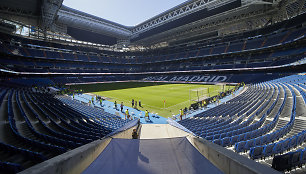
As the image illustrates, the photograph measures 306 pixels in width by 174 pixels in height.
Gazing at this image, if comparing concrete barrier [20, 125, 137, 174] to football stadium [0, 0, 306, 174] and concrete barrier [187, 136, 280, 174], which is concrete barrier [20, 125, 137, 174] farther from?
concrete barrier [187, 136, 280, 174]

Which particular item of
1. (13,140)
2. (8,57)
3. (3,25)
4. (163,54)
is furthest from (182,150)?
(163,54)

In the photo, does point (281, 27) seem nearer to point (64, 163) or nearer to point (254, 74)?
point (254, 74)

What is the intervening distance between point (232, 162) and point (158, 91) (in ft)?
102

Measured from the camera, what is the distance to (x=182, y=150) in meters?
3.61

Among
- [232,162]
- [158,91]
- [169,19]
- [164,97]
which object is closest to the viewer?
[232,162]

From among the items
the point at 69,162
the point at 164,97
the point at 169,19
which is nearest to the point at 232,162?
the point at 69,162

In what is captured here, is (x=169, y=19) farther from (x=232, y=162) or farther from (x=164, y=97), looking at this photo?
(x=232, y=162)

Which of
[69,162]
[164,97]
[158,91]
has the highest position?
[158,91]

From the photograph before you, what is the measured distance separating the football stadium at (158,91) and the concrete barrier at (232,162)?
0.02 m

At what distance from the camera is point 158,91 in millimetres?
33812

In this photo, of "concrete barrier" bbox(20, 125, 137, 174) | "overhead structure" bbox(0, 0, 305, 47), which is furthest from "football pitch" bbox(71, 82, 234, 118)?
"overhead structure" bbox(0, 0, 305, 47)

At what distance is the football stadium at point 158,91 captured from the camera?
3.53 meters

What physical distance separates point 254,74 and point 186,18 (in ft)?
84.1

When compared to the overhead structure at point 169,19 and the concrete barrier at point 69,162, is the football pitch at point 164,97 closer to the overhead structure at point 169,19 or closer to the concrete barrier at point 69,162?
the concrete barrier at point 69,162
